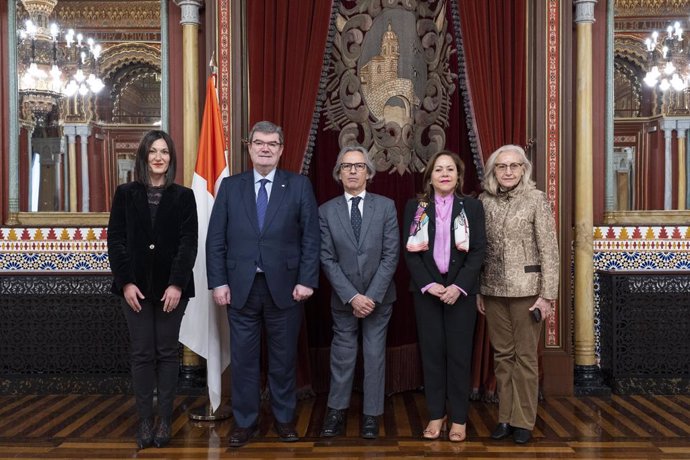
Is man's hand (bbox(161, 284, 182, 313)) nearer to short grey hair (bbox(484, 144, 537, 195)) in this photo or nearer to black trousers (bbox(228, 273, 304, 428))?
black trousers (bbox(228, 273, 304, 428))

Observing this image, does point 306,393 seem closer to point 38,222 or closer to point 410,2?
point 38,222

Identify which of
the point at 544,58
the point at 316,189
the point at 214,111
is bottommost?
the point at 316,189

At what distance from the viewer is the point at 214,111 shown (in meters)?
Answer: 3.87

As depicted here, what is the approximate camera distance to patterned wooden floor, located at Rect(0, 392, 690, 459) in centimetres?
322

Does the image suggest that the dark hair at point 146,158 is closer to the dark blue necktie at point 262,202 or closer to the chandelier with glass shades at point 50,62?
the dark blue necktie at point 262,202

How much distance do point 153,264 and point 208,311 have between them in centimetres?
60

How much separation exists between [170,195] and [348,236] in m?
0.90

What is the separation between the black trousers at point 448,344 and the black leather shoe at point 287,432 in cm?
72

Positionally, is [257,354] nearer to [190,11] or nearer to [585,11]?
[190,11]

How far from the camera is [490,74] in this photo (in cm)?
418

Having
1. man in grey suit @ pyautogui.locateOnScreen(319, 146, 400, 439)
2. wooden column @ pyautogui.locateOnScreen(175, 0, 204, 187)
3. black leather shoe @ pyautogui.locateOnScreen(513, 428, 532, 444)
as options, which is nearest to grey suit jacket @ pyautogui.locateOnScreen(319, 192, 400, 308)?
man in grey suit @ pyautogui.locateOnScreen(319, 146, 400, 439)

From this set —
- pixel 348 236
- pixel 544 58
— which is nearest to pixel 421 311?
pixel 348 236

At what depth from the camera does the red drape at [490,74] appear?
13.6 ft

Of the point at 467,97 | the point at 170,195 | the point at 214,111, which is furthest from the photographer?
the point at 467,97
